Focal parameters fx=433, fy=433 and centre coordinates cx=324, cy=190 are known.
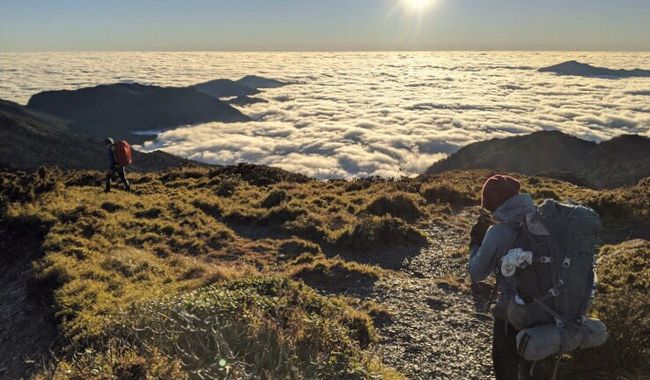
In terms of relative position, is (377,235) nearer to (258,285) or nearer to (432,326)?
(432,326)

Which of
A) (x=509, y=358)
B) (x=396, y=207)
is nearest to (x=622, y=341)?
(x=509, y=358)

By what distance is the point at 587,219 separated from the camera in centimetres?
380

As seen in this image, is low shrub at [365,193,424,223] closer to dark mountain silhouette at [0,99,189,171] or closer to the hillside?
the hillside

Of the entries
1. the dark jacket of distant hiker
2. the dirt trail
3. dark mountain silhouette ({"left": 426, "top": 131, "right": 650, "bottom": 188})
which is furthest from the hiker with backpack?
dark mountain silhouette ({"left": 426, "top": 131, "right": 650, "bottom": 188})

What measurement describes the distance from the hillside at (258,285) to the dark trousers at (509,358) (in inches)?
71.6

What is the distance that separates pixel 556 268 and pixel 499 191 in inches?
33.4

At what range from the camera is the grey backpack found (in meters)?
3.82

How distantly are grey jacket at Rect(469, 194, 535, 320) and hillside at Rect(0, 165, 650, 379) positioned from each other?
237 cm

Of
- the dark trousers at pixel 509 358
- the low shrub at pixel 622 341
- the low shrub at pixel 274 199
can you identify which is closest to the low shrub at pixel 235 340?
the dark trousers at pixel 509 358

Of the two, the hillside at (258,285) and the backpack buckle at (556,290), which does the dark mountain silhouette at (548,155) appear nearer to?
the hillside at (258,285)

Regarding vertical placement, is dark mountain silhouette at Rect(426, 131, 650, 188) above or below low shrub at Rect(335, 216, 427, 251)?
below

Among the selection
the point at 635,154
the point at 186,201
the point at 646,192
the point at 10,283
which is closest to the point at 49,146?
the point at 186,201

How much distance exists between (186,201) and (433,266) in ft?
40.1

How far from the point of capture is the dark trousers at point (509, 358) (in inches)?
172
